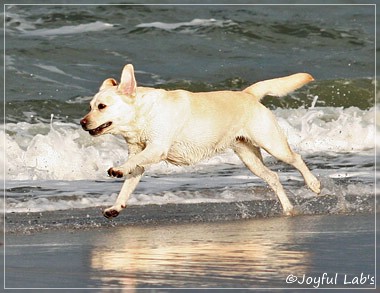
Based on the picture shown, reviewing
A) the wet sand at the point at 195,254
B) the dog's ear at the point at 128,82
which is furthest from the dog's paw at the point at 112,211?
the dog's ear at the point at 128,82

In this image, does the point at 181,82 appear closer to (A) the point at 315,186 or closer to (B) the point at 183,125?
(A) the point at 315,186

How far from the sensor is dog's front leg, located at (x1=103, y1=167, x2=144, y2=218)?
8633 mm

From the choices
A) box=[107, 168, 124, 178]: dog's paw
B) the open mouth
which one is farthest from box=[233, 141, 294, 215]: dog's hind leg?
box=[107, 168, 124, 178]: dog's paw

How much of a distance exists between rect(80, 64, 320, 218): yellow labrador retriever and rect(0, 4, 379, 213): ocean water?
0.93 metres

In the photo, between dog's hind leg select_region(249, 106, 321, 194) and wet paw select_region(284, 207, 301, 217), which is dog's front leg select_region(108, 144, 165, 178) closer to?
dog's hind leg select_region(249, 106, 321, 194)

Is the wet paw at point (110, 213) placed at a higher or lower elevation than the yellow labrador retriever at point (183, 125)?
lower

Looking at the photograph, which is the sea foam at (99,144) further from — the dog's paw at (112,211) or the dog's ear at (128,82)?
the dog's ear at (128,82)

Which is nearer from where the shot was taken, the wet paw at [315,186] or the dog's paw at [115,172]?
the dog's paw at [115,172]

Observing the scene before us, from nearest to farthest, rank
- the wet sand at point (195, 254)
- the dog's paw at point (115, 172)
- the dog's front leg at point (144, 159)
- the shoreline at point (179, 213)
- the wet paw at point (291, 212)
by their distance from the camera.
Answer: the wet sand at point (195, 254) < the dog's paw at point (115, 172) < the dog's front leg at point (144, 159) < the shoreline at point (179, 213) < the wet paw at point (291, 212)

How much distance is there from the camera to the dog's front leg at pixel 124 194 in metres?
8.63

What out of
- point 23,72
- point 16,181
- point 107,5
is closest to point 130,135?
point 16,181

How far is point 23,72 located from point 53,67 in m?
0.70

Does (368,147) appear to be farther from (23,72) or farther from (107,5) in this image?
(107,5)

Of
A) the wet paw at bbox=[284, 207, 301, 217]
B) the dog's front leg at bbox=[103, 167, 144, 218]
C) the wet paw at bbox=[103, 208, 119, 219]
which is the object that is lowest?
the wet paw at bbox=[284, 207, 301, 217]
